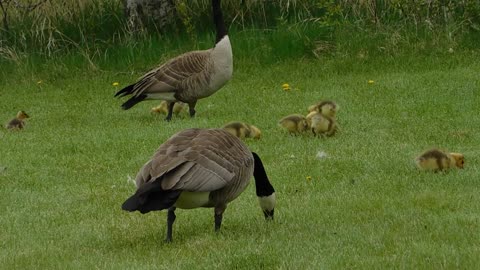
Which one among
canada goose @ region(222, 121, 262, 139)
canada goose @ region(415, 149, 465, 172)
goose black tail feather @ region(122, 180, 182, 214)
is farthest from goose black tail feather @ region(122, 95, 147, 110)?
goose black tail feather @ region(122, 180, 182, 214)

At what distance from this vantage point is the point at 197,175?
5.89m

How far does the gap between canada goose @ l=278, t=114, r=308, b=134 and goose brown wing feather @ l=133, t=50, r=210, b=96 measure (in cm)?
179

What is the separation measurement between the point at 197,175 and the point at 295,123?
4.18 m

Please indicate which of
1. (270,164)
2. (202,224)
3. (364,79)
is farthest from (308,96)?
(202,224)

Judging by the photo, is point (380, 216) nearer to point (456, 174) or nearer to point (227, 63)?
point (456, 174)

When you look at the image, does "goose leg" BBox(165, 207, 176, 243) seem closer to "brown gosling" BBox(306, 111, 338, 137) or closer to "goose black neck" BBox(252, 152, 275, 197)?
"goose black neck" BBox(252, 152, 275, 197)

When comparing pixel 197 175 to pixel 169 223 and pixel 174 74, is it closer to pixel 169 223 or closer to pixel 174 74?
pixel 169 223

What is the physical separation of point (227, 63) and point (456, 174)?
4.30 metres

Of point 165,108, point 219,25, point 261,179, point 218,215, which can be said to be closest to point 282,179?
point 261,179

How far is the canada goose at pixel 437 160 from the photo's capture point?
785cm

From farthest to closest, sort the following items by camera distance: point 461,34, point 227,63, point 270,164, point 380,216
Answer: point 461,34
point 227,63
point 270,164
point 380,216

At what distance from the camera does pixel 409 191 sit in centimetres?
741

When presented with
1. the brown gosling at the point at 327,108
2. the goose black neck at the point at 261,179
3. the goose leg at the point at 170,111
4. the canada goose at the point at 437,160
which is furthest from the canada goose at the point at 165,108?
the goose black neck at the point at 261,179

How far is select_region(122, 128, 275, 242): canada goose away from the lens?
5672 mm
